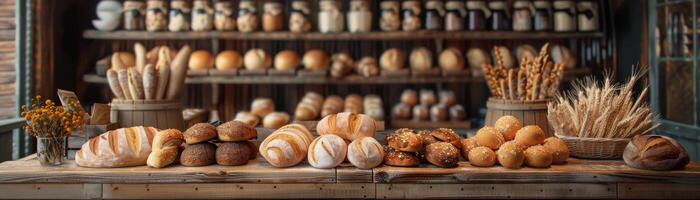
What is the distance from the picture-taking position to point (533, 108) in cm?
282

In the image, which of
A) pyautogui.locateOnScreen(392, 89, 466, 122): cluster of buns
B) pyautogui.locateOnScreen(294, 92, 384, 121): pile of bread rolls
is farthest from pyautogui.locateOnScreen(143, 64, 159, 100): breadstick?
pyautogui.locateOnScreen(392, 89, 466, 122): cluster of buns

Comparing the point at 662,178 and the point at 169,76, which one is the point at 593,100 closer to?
the point at 662,178

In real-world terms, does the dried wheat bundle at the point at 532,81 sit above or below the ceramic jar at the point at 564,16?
below

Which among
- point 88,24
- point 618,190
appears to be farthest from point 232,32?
point 618,190

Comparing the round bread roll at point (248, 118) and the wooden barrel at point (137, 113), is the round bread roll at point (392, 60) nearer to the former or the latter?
the round bread roll at point (248, 118)

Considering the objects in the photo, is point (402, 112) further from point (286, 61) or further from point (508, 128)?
point (508, 128)

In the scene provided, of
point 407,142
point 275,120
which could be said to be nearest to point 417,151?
point 407,142

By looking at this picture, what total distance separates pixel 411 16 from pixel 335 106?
0.81 m

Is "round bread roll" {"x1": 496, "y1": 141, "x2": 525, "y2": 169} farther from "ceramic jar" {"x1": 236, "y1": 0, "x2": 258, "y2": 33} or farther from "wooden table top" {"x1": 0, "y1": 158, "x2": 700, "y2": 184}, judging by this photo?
"ceramic jar" {"x1": 236, "y1": 0, "x2": 258, "y2": 33}

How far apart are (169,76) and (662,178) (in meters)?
1.91

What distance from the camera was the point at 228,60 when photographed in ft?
15.0

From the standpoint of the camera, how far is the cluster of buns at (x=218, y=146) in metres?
2.15

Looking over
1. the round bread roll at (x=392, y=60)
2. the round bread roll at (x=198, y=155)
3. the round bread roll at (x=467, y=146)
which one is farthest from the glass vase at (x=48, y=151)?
the round bread roll at (x=392, y=60)

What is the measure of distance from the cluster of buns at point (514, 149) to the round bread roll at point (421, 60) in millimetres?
2256
